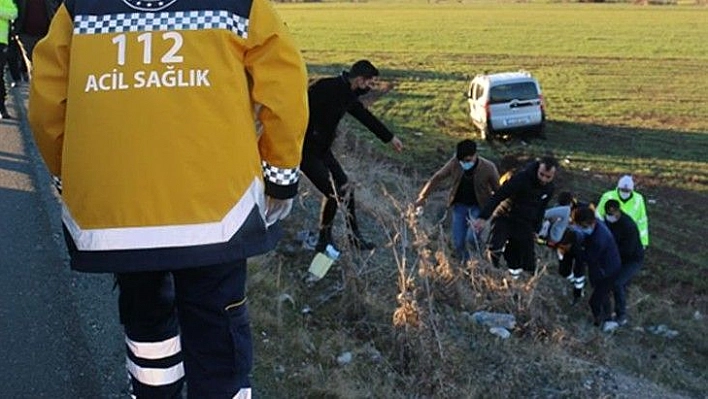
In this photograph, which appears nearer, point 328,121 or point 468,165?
point 328,121

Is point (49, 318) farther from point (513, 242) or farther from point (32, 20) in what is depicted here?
point (32, 20)

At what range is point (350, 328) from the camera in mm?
4852

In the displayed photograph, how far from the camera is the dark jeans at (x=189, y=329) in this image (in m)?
2.47

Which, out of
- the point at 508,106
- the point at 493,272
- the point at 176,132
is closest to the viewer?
the point at 176,132

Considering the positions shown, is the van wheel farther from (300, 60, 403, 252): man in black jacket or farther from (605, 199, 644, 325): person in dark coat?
(300, 60, 403, 252): man in black jacket

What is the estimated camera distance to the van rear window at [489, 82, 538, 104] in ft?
64.6

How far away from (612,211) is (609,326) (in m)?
1.28

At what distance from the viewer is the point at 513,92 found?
65.2ft

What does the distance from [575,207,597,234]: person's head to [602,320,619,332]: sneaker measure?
107 centimetres

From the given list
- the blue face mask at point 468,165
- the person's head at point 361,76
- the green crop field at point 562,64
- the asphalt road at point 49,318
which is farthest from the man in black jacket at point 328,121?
the green crop field at point 562,64

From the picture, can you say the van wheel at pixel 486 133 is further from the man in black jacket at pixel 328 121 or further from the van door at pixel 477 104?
the man in black jacket at pixel 328 121

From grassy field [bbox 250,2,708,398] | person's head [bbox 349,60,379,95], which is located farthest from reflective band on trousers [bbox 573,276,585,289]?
person's head [bbox 349,60,379,95]

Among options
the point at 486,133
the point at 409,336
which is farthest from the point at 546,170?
the point at 486,133

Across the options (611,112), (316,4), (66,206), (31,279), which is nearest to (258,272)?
(31,279)
